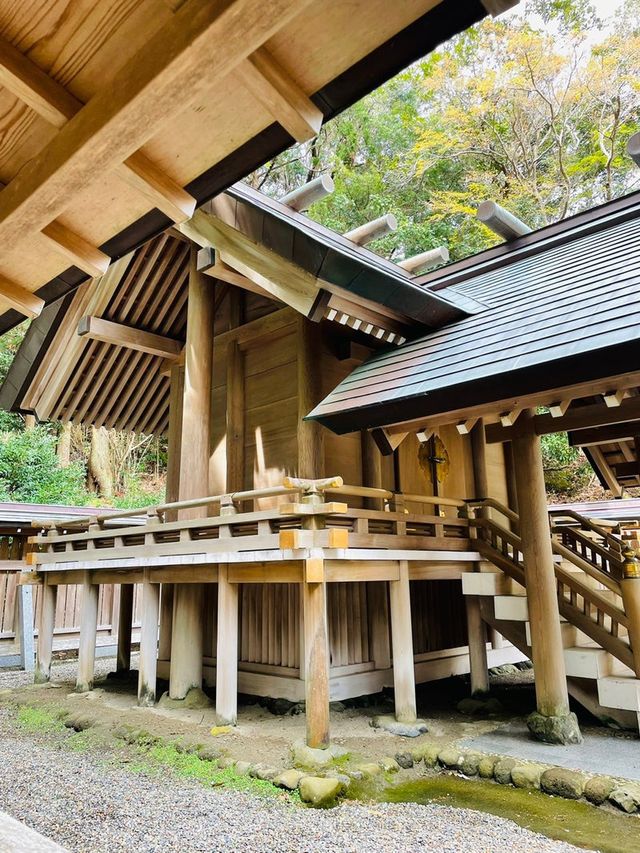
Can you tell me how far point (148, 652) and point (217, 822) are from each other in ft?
11.3

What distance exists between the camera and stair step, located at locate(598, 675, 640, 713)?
5.36m

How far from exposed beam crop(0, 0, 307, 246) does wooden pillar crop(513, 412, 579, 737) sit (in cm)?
517

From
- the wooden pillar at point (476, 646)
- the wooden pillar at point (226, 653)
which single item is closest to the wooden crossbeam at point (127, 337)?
the wooden pillar at point (226, 653)

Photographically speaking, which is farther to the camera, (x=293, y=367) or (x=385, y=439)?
(x=293, y=367)

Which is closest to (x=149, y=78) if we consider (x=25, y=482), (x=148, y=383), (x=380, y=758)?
(x=380, y=758)

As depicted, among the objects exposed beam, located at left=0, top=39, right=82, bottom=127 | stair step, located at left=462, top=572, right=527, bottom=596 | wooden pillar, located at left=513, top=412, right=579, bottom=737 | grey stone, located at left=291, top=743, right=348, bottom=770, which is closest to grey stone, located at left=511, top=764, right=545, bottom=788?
wooden pillar, located at left=513, top=412, right=579, bottom=737

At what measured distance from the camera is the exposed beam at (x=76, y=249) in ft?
6.99

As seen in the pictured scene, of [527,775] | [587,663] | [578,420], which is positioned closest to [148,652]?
[527,775]

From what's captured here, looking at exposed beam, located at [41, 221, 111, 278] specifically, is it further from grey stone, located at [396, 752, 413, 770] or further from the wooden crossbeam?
the wooden crossbeam

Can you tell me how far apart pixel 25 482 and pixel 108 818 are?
1744 cm

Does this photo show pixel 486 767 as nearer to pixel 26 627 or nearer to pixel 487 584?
pixel 487 584

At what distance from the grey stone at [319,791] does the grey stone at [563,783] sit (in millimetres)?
1620

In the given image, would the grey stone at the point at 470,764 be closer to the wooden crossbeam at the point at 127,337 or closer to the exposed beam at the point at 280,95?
the exposed beam at the point at 280,95

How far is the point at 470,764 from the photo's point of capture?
4.94 m
